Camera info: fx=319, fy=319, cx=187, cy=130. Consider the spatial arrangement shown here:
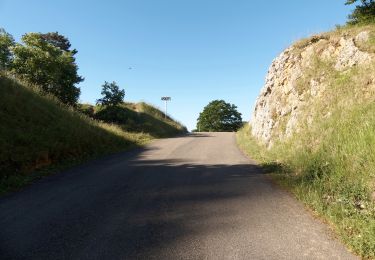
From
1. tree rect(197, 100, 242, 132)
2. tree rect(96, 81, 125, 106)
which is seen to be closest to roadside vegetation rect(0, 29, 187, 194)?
tree rect(96, 81, 125, 106)

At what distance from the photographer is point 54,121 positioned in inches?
645

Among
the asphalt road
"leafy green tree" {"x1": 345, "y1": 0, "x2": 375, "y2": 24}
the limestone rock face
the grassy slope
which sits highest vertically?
"leafy green tree" {"x1": 345, "y1": 0, "x2": 375, "y2": 24}

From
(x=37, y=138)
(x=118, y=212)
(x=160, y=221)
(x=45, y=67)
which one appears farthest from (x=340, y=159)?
(x=45, y=67)

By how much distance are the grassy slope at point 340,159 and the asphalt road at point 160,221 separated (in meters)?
0.42

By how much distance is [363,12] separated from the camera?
55.5 ft

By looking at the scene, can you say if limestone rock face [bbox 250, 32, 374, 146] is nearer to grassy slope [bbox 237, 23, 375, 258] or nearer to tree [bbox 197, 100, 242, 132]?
→ grassy slope [bbox 237, 23, 375, 258]

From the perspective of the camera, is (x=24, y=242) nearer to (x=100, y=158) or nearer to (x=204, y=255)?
(x=204, y=255)

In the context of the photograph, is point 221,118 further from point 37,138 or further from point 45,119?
point 37,138

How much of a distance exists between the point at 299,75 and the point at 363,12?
4.89 m

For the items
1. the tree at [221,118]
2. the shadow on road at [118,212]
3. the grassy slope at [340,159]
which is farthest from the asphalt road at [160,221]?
the tree at [221,118]

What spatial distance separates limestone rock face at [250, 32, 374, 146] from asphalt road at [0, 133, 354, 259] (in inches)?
234

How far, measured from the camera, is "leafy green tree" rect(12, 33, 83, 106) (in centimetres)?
2497

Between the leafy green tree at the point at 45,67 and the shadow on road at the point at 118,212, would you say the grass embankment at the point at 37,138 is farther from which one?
the leafy green tree at the point at 45,67

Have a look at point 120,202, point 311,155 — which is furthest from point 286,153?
point 120,202
